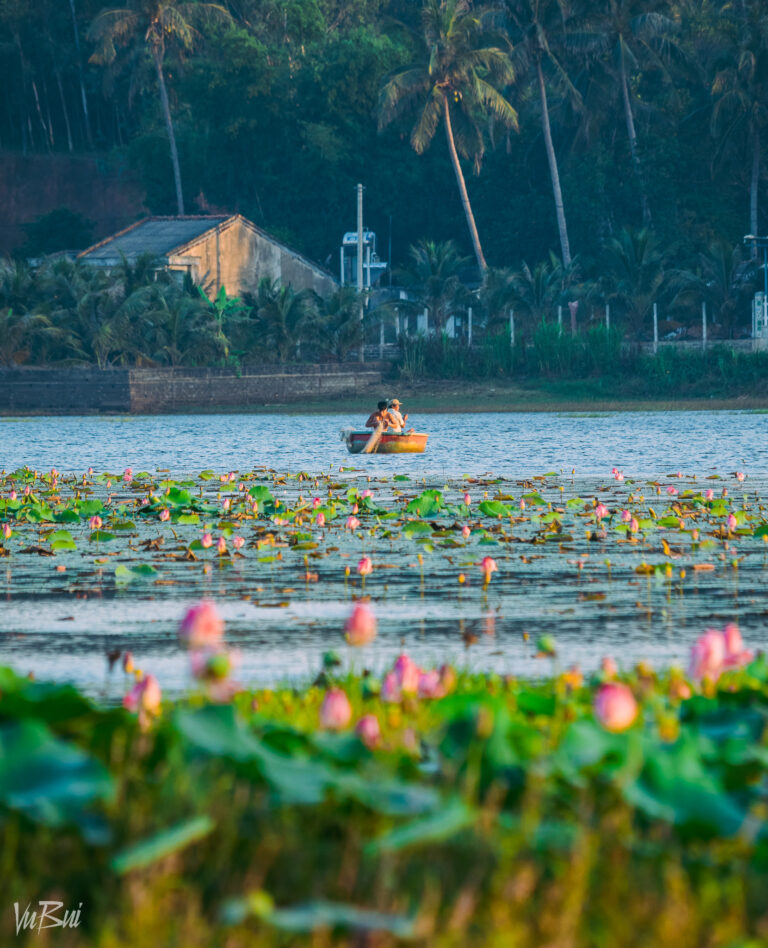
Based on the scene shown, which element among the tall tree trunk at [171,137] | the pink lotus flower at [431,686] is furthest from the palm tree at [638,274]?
the pink lotus flower at [431,686]

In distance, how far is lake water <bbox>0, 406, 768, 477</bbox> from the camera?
29875mm

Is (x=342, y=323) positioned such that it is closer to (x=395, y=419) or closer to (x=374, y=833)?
(x=395, y=419)

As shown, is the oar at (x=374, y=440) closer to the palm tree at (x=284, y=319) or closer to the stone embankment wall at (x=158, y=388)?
the stone embankment wall at (x=158, y=388)

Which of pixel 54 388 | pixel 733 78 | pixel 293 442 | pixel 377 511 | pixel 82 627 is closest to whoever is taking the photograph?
pixel 82 627

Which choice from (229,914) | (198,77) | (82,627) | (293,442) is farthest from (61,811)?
(198,77)

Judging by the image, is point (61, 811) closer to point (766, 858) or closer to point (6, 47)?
point (766, 858)

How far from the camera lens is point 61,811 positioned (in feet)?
14.3

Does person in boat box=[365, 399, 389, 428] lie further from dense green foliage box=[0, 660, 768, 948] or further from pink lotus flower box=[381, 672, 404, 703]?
dense green foliage box=[0, 660, 768, 948]

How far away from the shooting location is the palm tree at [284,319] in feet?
200

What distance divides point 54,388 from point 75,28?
40447 mm

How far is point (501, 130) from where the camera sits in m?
76.4

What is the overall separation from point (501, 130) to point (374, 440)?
155 feet

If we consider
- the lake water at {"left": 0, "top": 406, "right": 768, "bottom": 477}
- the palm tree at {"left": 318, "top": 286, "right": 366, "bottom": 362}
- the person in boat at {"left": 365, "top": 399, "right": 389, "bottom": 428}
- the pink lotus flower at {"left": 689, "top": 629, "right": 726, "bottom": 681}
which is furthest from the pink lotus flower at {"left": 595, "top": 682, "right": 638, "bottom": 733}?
the palm tree at {"left": 318, "top": 286, "right": 366, "bottom": 362}

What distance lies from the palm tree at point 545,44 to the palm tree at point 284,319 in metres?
13.2
